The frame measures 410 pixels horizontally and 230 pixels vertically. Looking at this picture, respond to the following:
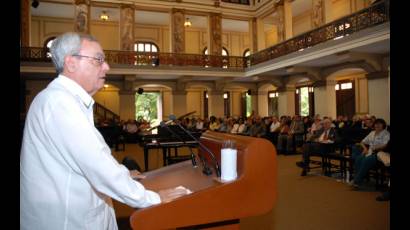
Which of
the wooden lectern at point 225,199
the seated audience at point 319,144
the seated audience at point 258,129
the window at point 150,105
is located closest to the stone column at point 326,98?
the seated audience at point 258,129

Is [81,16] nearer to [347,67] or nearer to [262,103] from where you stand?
[262,103]

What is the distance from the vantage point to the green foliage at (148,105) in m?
21.0

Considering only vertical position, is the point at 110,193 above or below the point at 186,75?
below

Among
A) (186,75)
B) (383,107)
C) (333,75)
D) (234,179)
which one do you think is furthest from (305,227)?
(186,75)

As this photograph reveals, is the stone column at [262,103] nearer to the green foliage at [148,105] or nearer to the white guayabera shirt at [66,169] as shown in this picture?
the green foliage at [148,105]

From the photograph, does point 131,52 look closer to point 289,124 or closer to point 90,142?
point 289,124

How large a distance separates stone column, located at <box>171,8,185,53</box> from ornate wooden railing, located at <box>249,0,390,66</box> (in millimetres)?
4656

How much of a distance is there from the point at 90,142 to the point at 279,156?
351 inches

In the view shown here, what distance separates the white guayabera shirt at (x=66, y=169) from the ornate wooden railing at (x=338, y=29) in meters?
9.26

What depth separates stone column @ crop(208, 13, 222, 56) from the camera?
17.2 meters

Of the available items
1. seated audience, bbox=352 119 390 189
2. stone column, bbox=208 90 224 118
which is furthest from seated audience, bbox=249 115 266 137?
stone column, bbox=208 90 224 118

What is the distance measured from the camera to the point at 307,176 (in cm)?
656

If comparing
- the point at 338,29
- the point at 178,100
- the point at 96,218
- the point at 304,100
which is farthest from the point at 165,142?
the point at 304,100
